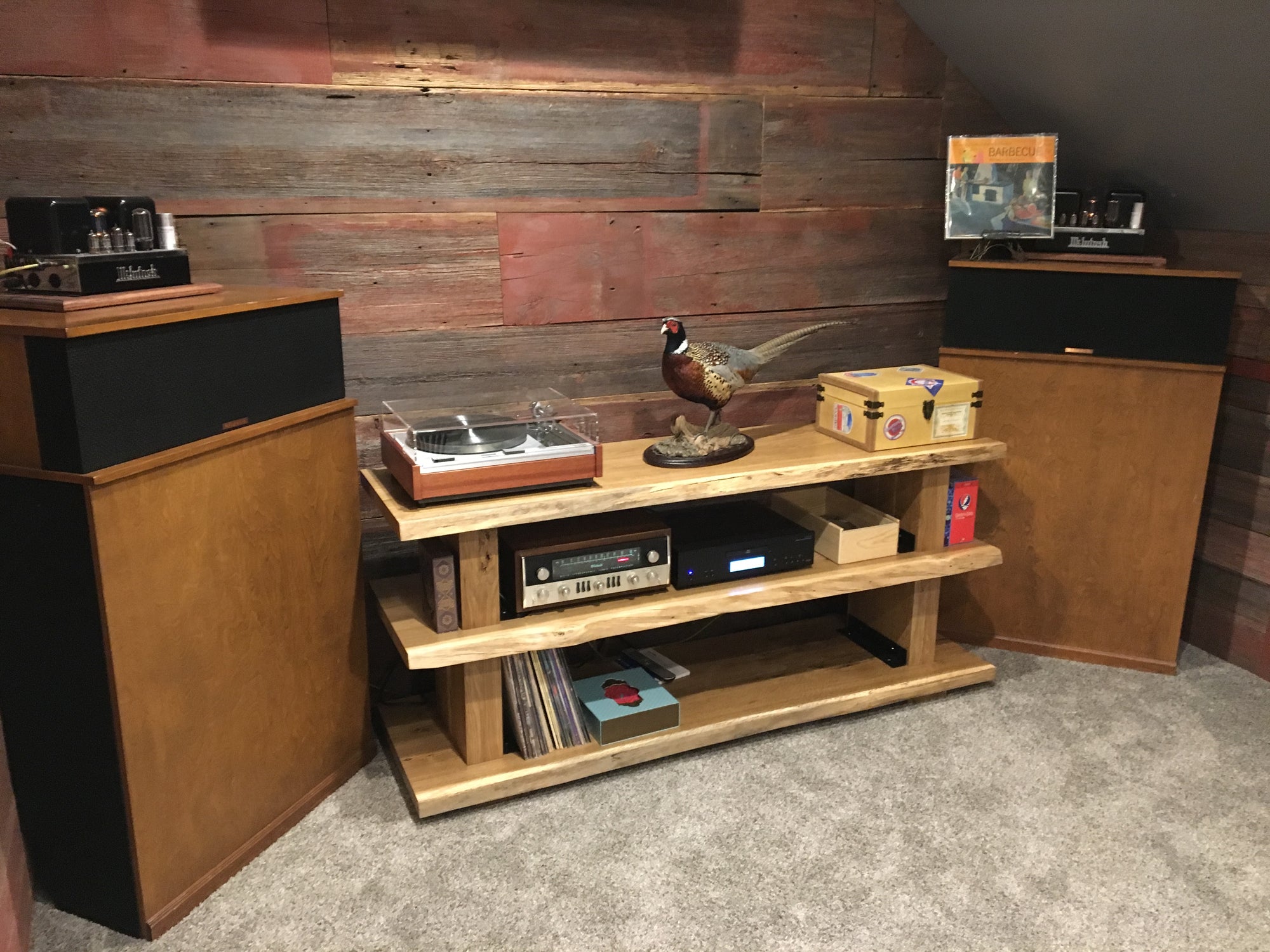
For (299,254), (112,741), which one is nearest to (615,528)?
(299,254)

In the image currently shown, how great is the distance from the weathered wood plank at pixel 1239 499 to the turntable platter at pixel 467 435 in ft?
6.50

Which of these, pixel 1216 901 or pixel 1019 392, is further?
pixel 1019 392

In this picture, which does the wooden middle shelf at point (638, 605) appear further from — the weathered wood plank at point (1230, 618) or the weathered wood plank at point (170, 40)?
the weathered wood plank at point (170, 40)

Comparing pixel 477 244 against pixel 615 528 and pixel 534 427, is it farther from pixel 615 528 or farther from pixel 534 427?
pixel 615 528

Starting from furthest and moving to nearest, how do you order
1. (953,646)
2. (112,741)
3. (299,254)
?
(953,646)
(299,254)
(112,741)

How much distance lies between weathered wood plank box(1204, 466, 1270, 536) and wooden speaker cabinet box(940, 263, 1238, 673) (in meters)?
0.23

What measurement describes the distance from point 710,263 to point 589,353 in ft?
1.34

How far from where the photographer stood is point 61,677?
5.43 feet

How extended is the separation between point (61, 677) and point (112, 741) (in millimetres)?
138

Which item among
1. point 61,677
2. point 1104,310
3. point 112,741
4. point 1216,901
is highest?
point 1104,310

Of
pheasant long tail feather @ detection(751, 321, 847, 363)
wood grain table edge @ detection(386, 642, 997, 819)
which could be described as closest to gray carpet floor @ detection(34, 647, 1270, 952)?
wood grain table edge @ detection(386, 642, 997, 819)

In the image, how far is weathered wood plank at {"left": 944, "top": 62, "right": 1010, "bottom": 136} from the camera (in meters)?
2.75

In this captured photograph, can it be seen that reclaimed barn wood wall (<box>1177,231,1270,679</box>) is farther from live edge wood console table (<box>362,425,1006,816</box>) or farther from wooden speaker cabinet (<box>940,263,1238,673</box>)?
live edge wood console table (<box>362,425,1006,816</box>)

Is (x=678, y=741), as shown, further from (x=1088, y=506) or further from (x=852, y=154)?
(x=852, y=154)
